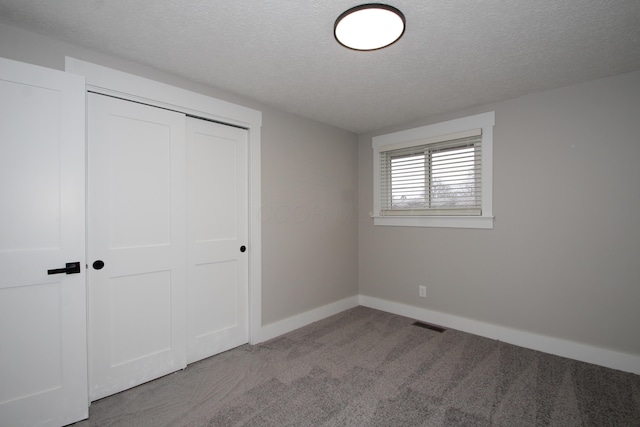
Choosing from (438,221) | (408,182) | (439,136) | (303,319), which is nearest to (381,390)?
(303,319)

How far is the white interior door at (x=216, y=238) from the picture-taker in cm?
270

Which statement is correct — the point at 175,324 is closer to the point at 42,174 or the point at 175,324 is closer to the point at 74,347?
the point at 74,347

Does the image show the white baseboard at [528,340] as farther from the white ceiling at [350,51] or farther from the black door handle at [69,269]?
the black door handle at [69,269]

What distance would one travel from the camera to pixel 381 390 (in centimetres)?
227

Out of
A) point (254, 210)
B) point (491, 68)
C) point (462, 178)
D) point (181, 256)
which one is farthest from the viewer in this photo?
point (462, 178)

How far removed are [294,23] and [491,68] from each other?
5.28 ft

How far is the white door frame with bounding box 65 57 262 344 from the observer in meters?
2.15

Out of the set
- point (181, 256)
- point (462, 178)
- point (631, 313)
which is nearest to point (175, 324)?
point (181, 256)

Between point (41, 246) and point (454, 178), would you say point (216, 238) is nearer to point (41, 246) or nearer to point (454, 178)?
point (41, 246)

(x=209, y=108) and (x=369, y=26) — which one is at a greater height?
(x=369, y=26)

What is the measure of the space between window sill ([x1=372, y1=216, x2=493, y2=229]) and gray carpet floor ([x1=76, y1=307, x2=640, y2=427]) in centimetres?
121

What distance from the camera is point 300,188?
357cm

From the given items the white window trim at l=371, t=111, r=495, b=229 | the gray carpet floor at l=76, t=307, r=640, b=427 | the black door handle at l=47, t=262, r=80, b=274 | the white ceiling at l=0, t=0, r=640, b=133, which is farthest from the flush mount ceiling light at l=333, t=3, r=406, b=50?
the gray carpet floor at l=76, t=307, r=640, b=427

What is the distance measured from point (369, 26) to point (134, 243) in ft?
7.38
